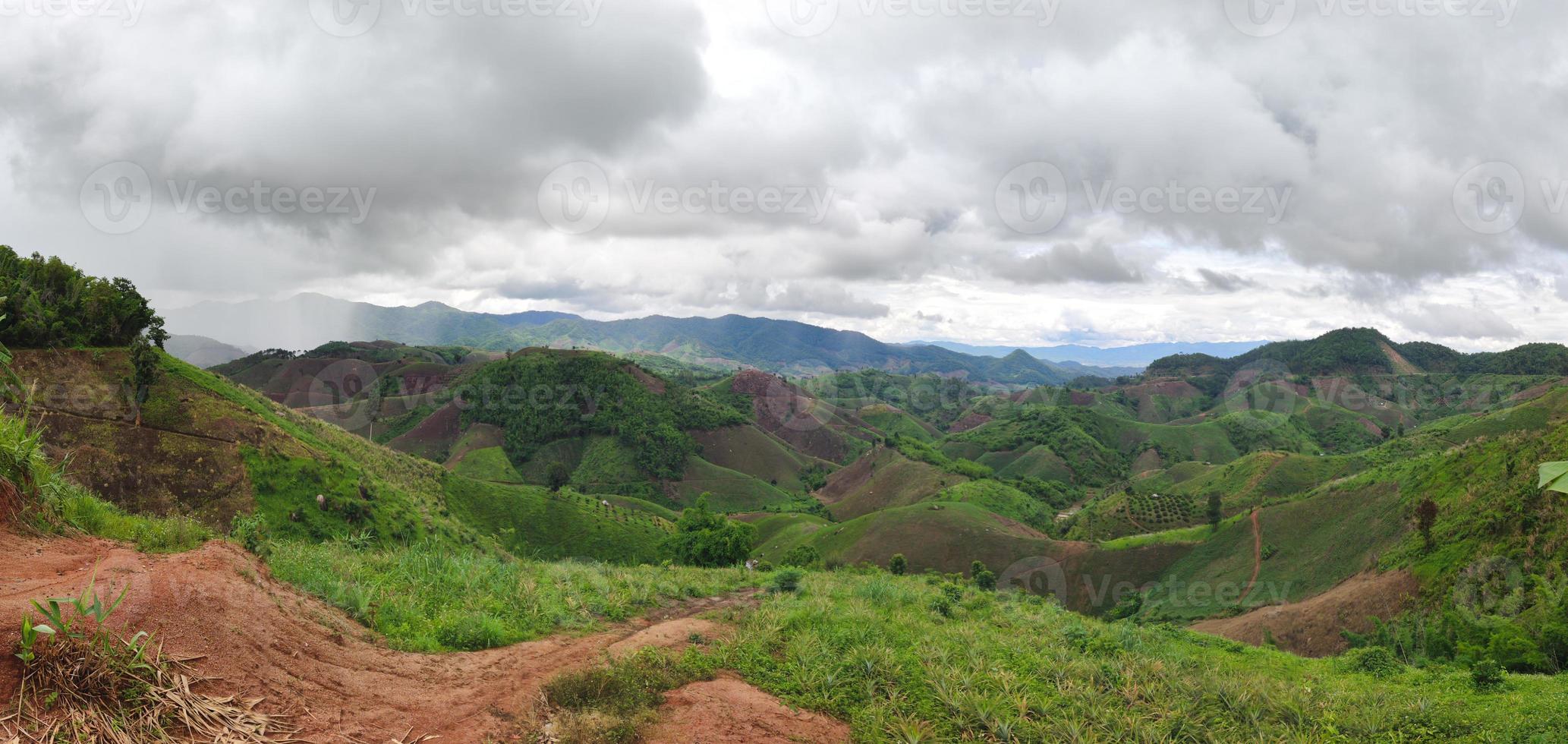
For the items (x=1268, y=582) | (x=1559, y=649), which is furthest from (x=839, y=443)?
(x=1559, y=649)

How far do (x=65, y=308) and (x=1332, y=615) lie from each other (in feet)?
237

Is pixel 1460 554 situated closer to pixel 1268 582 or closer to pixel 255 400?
pixel 1268 582

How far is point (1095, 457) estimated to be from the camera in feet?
476

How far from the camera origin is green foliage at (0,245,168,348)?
110 feet

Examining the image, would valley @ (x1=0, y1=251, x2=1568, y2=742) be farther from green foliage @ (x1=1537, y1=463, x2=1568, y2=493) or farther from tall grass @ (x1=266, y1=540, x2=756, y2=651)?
green foliage @ (x1=1537, y1=463, x2=1568, y2=493)

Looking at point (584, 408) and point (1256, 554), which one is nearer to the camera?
point (1256, 554)

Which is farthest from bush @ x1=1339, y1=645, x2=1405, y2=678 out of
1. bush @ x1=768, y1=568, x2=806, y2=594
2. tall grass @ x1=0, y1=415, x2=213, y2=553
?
tall grass @ x1=0, y1=415, x2=213, y2=553

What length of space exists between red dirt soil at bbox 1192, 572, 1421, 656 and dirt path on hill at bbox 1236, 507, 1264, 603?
311 inches

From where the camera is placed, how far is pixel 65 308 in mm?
36625

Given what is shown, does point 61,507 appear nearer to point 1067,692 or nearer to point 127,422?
point 1067,692

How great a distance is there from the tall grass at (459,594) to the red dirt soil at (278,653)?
52 cm

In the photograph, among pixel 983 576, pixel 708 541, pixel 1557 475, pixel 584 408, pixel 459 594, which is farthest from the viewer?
pixel 584 408

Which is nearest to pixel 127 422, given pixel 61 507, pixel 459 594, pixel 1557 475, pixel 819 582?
pixel 61 507

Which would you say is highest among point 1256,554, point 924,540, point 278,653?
point 278,653
